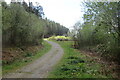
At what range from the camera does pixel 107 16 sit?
7.90 m

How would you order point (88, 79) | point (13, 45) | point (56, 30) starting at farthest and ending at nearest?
point (56, 30) → point (13, 45) → point (88, 79)

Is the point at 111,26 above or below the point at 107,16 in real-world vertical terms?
below

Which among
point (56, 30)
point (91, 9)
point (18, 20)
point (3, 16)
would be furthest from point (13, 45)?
point (56, 30)

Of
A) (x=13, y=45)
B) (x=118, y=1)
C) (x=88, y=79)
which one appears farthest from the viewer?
(x=13, y=45)

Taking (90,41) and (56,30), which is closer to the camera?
(90,41)

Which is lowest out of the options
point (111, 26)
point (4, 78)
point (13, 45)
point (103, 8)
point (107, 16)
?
point (4, 78)

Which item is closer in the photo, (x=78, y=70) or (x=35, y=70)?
(x=78, y=70)

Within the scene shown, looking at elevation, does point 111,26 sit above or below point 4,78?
above

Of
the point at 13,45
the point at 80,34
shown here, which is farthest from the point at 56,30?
the point at 13,45

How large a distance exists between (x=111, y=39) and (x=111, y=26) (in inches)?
61.3

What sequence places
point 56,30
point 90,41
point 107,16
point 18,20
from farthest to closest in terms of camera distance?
point 56,30 < point 90,41 < point 18,20 < point 107,16

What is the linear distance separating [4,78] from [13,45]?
9.09m

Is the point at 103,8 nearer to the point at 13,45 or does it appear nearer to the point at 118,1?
the point at 118,1

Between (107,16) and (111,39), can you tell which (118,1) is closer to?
(107,16)
